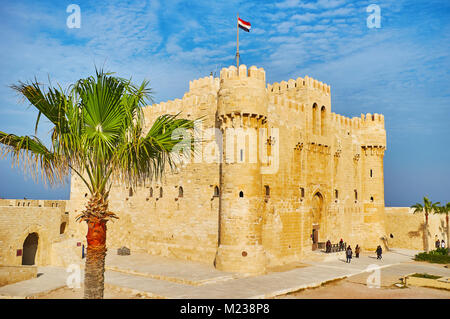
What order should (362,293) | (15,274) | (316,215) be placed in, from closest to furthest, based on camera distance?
(362,293), (15,274), (316,215)

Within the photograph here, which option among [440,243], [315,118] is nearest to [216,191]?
[315,118]

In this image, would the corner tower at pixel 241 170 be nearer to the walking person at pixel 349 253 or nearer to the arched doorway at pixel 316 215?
the walking person at pixel 349 253

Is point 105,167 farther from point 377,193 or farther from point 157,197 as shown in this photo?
point 377,193

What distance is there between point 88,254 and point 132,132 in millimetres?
3544

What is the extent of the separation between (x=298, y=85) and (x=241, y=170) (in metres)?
10.1

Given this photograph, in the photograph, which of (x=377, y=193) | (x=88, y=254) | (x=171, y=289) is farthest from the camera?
(x=377, y=193)

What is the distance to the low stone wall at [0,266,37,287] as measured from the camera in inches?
704

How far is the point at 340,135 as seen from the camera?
1244 inches

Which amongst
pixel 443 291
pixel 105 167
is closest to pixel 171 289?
pixel 105 167

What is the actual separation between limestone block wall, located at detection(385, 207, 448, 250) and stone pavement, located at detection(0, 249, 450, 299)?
9.84 m

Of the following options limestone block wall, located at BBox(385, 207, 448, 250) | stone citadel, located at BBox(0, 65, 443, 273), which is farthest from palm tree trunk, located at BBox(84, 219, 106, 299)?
limestone block wall, located at BBox(385, 207, 448, 250)

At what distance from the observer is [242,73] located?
21891 mm

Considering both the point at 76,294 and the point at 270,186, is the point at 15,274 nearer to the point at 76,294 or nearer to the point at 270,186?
the point at 76,294

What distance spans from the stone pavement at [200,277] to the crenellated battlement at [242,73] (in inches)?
436
